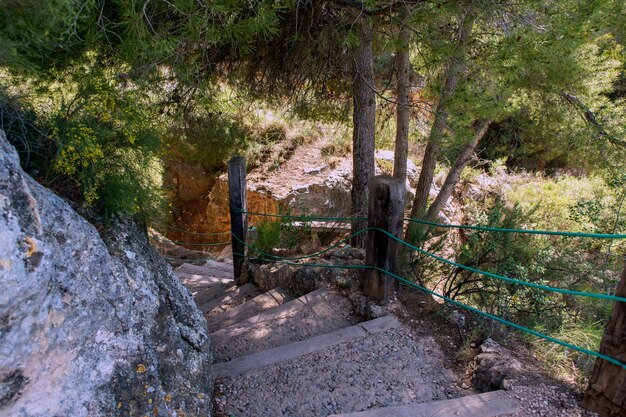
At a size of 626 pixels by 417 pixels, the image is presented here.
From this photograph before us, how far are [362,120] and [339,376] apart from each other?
129 inches

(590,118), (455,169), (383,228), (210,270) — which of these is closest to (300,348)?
(383,228)

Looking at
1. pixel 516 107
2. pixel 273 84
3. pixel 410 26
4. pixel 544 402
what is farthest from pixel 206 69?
pixel 544 402

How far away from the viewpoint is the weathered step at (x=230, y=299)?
4.78m

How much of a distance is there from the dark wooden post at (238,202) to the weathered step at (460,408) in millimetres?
3082

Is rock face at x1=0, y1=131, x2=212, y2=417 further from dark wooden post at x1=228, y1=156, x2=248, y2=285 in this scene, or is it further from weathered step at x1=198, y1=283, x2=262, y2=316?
dark wooden post at x1=228, y1=156, x2=248, y2=285

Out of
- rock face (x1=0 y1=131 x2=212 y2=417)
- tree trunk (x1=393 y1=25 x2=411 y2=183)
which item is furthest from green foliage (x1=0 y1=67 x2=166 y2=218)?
tree trunk (x1=393 y1=25 x2=411 y2=183)

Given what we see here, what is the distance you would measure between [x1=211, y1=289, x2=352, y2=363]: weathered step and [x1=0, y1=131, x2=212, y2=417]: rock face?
0.60 m

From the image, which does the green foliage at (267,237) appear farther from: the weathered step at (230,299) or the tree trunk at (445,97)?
the tree trunk at (445,97)

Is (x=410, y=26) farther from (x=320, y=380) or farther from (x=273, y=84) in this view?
(x=320, y=380)

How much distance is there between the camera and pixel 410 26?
4082mm

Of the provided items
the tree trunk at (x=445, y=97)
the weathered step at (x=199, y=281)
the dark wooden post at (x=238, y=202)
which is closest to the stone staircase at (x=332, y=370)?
the tree trunk at (x=445, y=97)

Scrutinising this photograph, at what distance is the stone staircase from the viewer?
2650 mm

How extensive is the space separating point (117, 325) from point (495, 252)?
3.21 meters

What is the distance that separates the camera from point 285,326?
362cm
